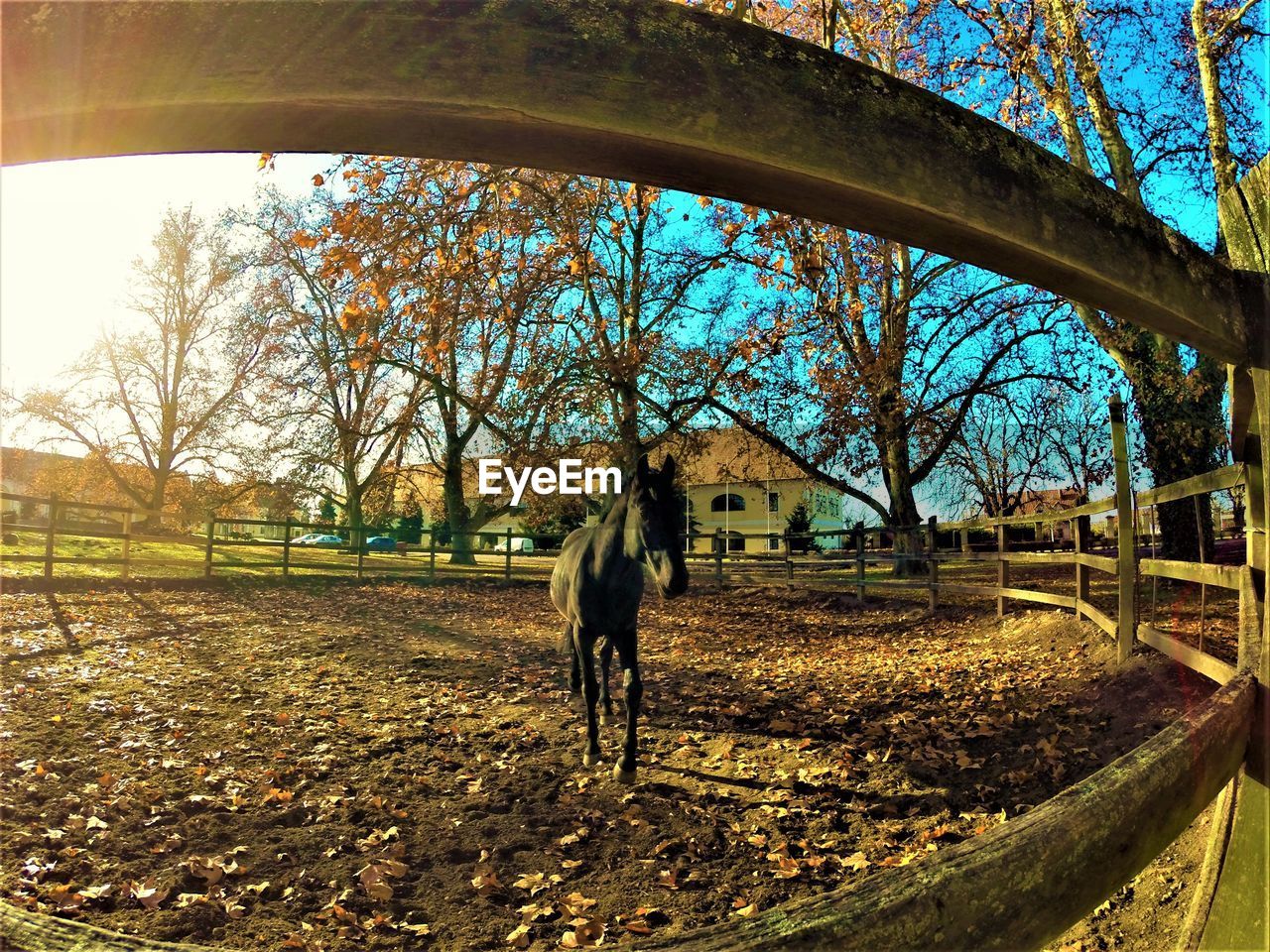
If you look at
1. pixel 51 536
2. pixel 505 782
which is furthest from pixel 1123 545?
pixel 51 536

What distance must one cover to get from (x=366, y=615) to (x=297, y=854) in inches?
396

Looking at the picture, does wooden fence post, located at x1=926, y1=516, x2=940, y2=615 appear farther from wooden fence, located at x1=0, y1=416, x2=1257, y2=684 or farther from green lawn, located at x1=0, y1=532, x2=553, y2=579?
green lawn, located at x1=0, y1=532, x2=553, y2=579

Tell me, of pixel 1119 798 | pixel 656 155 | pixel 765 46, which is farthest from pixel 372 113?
pixel 1119 798

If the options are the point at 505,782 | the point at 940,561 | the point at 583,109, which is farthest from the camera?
the point at 940,561

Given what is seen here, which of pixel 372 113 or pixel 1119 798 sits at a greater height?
pixel 372 113

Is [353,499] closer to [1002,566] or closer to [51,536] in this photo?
[51,536]

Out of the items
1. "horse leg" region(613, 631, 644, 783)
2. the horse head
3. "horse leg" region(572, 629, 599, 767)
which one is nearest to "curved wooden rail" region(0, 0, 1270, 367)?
the horse head

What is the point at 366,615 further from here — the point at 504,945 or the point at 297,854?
the point at 504,945

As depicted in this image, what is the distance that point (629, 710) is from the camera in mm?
5418

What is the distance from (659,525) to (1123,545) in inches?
173

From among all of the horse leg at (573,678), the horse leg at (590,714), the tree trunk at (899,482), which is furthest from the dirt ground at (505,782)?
the tree trunk at (899,482)

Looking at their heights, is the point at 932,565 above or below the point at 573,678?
above

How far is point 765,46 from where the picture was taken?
3.70 ft

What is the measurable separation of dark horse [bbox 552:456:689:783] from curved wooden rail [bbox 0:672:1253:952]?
3608 millimetres
